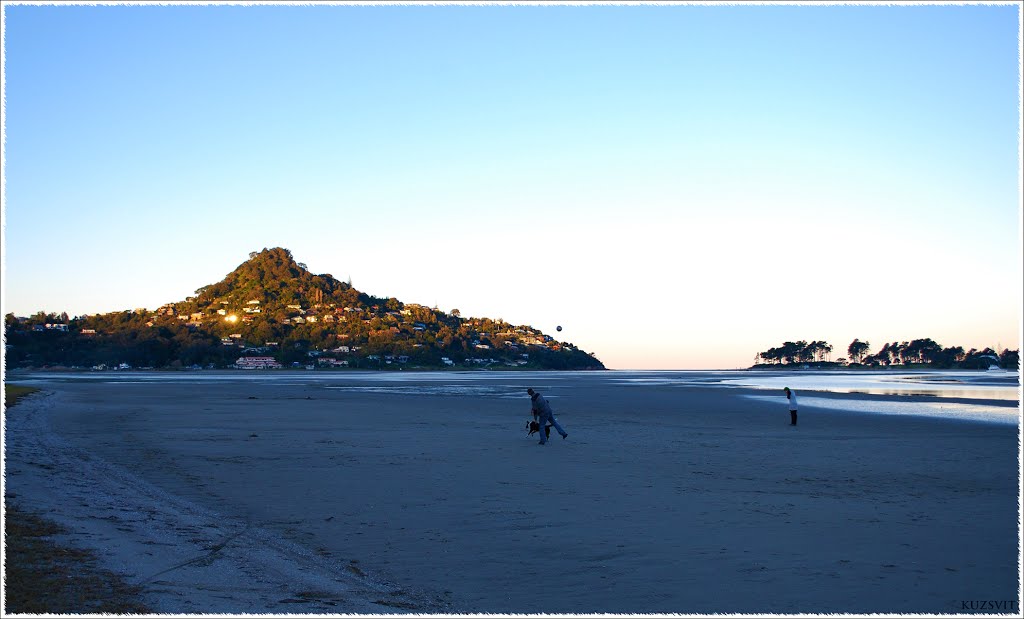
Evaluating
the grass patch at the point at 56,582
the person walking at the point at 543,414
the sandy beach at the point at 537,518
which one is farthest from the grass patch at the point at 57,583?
the person walking at the point at 543,414

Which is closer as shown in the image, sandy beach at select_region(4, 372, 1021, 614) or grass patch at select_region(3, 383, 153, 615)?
grass patch at select_region(3, 383, 153, 615)

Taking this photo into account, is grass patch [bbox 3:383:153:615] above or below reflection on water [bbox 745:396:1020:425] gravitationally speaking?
above

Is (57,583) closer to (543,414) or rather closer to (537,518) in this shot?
(537,518)

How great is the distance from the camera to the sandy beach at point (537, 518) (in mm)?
8062

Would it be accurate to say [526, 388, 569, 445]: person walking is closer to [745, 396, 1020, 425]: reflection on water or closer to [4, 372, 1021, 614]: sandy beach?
[4, 372, 1021, 614]: sandy beach

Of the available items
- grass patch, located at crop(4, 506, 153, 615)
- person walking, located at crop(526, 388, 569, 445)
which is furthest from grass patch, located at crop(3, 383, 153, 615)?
person walking, located at crop(526, 388, 569, 445)

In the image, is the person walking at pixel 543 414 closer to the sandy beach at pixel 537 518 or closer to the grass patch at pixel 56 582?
the sandy beach at pixel 537 518

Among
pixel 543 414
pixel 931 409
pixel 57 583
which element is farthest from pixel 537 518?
pixel 931 409

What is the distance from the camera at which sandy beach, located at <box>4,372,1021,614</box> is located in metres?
8.06

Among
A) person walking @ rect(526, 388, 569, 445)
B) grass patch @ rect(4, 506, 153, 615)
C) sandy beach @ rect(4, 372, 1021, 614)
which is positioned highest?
person walking @ rect(526, 388, 569, 445)

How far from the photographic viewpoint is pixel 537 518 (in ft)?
38.4

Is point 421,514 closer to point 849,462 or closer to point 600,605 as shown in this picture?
point 600,605

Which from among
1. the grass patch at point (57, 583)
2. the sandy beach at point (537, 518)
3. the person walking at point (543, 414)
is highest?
the person walking at point (543, 414)

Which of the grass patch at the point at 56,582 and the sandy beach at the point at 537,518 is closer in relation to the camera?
the grass patch at the point at 56,582
